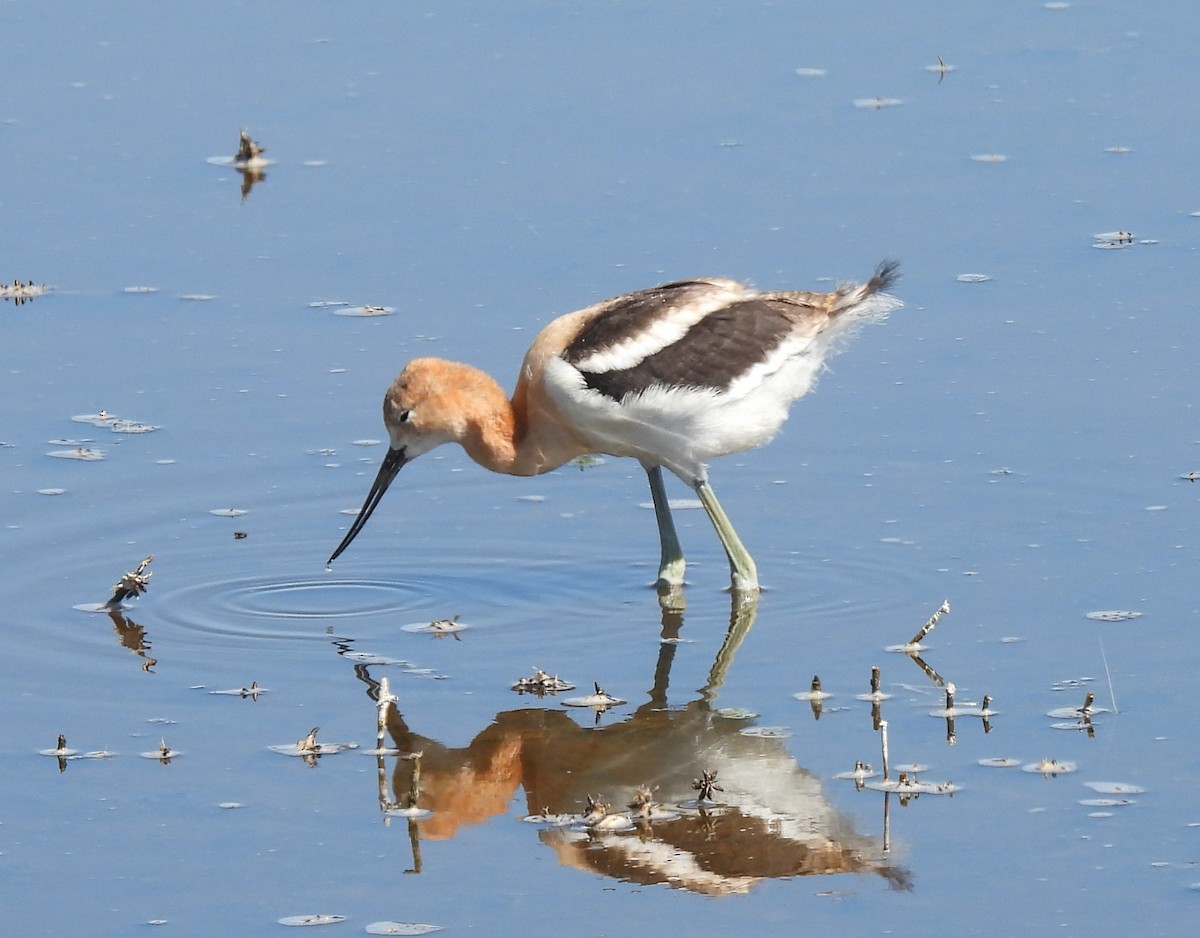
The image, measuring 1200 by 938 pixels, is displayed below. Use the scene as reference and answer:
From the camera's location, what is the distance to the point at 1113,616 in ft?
27.9

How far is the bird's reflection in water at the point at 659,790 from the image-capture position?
6.71 metres

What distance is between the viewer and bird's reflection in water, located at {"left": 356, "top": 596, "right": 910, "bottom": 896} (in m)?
6.71

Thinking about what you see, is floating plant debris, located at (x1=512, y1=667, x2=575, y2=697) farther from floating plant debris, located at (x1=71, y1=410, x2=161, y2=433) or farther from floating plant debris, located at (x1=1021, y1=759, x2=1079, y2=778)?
floating plant debris, located at (x1=71, y1=410, x2=161, y2=433)

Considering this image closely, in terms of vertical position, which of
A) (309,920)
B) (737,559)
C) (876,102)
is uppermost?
(876,102)

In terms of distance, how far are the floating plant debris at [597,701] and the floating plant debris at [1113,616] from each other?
5.86 feet

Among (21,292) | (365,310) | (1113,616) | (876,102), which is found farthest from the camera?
(876,102)

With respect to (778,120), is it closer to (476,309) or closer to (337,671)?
(476,309)

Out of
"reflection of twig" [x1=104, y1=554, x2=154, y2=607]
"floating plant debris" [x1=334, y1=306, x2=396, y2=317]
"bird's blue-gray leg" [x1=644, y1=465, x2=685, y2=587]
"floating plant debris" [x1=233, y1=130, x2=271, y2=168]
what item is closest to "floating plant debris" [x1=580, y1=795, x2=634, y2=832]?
"bird's blue-gray leg" [x1=644, y1=465, x2=685, y2=587]

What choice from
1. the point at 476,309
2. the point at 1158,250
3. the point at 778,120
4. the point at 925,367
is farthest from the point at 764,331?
the point at 778,120

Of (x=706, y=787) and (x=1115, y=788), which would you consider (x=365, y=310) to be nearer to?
(x=706, y=787)

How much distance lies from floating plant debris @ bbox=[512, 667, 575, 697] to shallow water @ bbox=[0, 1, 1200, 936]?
5 cm

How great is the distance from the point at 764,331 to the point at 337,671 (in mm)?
2230

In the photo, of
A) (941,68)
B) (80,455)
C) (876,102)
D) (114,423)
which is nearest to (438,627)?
(80,455)

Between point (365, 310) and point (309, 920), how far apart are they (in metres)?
5.92
